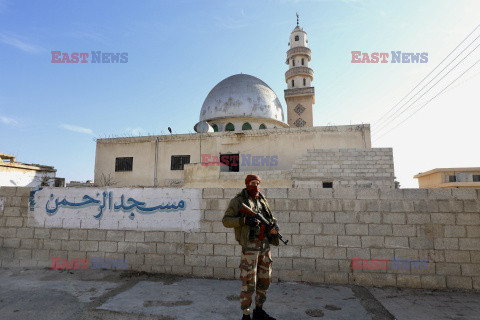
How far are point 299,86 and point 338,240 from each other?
2279 centimetres

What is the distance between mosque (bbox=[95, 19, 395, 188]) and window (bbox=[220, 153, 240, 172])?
2.3 inches

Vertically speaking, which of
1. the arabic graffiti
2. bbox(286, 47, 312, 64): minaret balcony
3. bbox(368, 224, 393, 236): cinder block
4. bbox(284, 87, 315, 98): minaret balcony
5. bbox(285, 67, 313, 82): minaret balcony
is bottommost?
bbox(368, 224, 393, 236): cinder block

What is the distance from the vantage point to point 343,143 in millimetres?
14859

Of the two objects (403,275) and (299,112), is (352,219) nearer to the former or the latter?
(403,275)

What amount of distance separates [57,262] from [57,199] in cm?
127

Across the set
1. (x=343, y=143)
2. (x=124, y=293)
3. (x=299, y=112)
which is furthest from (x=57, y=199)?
(x=299, y=112)

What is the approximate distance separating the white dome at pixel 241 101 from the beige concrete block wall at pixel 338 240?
58.1ft

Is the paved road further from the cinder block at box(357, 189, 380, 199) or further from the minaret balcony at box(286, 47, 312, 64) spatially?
the minaret balcony at box(286, 47, 312, 64)

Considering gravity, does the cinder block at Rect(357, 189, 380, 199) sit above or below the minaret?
below

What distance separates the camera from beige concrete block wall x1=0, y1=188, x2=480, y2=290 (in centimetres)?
479

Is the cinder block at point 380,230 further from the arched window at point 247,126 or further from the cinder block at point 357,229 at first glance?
the arched window at point 247,126

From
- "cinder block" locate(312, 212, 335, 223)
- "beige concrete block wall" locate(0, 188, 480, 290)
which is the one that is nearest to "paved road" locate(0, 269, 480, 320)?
"beige concrete block wall" locate(0, 188, 480, 290)

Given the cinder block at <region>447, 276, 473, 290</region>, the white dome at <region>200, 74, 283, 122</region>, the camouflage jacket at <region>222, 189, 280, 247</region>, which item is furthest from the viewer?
the white dome at <region>200, 74, 283, 122</region>

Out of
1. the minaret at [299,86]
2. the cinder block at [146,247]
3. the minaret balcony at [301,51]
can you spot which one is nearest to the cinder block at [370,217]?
the cinder block at [146,247]
